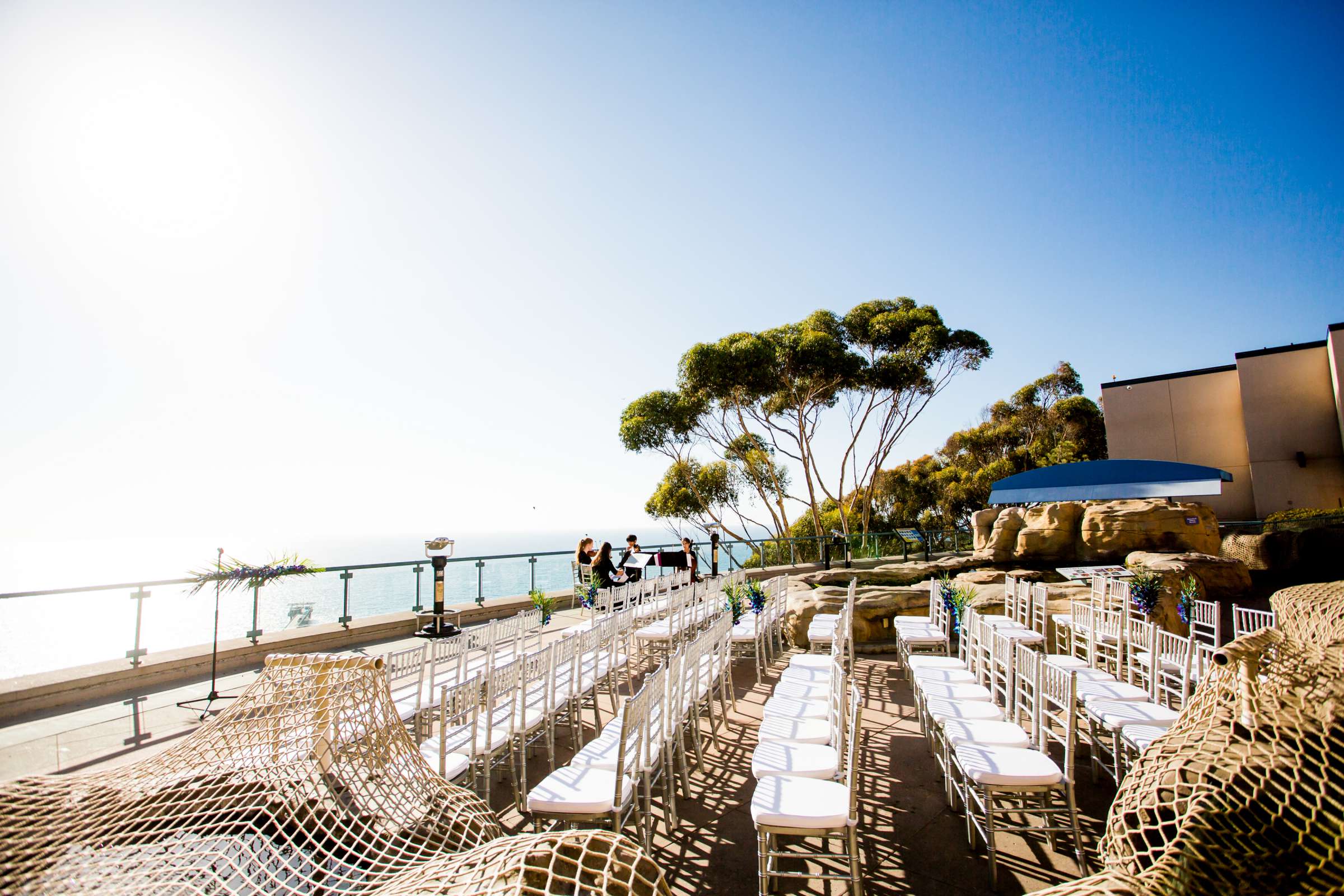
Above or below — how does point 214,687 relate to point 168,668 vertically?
below

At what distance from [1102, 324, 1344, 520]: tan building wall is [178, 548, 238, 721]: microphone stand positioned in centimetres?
1954

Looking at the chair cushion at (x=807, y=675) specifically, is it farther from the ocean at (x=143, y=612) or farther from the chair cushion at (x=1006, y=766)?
the ocean at (x=143, y=612)

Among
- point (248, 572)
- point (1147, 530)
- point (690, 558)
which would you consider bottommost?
point (690, 558)

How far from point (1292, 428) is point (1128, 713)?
17858 millimetres

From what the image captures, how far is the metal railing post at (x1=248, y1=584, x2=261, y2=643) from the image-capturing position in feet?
21.6

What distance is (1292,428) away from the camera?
15.0 m

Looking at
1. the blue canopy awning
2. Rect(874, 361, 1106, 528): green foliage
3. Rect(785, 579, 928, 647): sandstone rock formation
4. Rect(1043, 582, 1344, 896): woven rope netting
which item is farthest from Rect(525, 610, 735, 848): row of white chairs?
Rect(874, 361, 1106, 528): green foliage

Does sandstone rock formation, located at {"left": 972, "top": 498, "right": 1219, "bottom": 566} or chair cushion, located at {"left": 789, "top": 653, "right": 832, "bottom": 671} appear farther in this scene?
sandstone rock formation, located at {"left": 972, "top": 498, "right": 1219, "bottom": 566}

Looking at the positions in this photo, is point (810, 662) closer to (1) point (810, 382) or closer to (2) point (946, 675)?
(2) point (946, 675)

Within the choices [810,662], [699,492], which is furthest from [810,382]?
[810,662]

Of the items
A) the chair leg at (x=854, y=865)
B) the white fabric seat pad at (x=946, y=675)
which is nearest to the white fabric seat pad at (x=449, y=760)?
the chair leg at (x=854, y=865)

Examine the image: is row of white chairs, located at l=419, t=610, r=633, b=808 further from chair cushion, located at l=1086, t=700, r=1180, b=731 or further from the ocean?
chair cushion, located at l=1086, t=700, r=1180, b=731

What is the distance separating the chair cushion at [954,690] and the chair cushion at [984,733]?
40 centimetres

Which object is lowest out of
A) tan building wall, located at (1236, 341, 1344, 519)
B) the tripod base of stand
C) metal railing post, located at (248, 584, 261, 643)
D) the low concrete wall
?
the tripod base of stand
